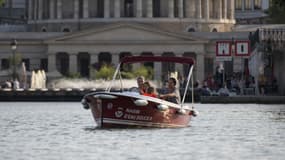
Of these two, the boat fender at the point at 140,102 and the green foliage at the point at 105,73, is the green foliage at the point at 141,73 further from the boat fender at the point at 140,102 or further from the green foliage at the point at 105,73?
the boat fender at the point at 140,102

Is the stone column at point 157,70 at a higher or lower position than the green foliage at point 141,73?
lower

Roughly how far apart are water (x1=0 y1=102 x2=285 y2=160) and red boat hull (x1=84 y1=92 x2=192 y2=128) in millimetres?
746

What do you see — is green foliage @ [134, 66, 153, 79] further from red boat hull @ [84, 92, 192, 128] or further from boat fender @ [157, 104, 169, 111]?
boat fender @ [157, 104, 169, 111]

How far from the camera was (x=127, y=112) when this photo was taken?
65.9 meters

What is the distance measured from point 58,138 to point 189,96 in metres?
72.0

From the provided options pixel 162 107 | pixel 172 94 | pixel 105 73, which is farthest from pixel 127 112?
pixel 105 73

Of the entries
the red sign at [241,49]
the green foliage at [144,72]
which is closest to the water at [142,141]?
the red sign at [241,49]

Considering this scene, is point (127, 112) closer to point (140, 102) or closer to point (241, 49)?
point (140, 102)

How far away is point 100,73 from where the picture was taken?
179250 millimetres

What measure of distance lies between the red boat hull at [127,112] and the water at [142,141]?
0.75 meters

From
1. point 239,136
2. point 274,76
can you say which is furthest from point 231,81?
point 239,136

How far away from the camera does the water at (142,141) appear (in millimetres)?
52312

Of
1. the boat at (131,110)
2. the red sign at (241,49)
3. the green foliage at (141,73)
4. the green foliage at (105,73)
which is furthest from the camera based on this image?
the green foliage at (105,73)

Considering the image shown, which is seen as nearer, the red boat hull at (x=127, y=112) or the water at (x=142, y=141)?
the water at (x=142, y=141)
